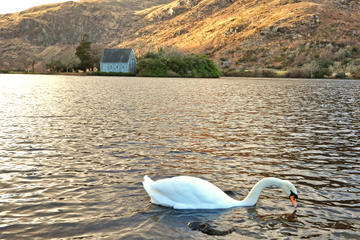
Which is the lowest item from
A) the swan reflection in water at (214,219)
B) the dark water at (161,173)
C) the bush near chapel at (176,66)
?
the swan reflection in water at (214,219)

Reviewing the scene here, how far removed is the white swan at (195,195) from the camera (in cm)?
782

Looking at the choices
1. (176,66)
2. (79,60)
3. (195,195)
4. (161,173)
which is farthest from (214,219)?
(79,60)

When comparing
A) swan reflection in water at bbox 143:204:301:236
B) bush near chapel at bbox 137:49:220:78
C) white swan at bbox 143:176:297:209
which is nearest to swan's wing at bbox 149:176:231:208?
white swan at bbox 143:176:297:209

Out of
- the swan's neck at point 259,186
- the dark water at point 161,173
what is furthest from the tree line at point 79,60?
the swan's neck at point 259,186

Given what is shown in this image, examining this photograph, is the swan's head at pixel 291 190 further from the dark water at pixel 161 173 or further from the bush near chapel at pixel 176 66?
the bush near chapel at pixel 176 66

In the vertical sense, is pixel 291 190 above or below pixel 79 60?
below

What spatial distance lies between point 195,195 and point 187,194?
0.59 ft

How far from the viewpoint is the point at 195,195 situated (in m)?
7.82

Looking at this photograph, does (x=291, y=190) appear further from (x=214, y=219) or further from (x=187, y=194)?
(x=187, y=194)

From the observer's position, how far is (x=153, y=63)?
11450 centimetres

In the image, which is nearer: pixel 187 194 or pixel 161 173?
pixel 187 194

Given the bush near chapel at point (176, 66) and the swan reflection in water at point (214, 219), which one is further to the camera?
the bush near chapel at point (176, 66)

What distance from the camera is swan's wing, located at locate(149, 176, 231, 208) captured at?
7812mm

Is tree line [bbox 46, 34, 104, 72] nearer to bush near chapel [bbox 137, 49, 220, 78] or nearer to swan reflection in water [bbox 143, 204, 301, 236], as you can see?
bush near chapel [bbox 137, 49, 220, 78]
